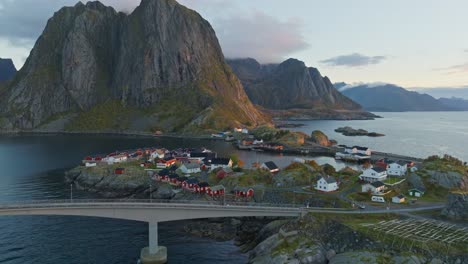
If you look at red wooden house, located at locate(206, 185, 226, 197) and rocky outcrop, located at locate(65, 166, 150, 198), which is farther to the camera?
rocky outcrop, located at locate(65, 166, 150, 198)

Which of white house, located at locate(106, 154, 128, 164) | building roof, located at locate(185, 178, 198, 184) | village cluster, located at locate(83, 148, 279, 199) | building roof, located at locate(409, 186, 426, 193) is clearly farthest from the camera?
white house, located at locate(106, 154, 128, 164)

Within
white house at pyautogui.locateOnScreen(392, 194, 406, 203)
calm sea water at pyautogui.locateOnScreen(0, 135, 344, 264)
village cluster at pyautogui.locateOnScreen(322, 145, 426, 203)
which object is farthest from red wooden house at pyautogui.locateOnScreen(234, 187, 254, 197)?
white house at pyautogui.locateOnScreen(392, 194, 406, 203)

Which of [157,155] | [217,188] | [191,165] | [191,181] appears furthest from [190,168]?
[157,155]

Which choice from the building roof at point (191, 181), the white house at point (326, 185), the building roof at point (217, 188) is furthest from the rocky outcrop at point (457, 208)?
the building roof at point (191, 181)

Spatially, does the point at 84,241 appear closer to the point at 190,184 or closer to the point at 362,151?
the point at 190,184

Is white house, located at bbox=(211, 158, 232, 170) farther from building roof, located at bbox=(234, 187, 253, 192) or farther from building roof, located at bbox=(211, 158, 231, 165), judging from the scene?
building roof, located at bbox=(234, 187, 253, 192)

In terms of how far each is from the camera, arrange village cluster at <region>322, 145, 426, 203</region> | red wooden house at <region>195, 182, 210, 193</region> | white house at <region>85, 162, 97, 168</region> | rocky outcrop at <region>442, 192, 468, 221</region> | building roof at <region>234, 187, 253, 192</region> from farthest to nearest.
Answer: white house at <region>85, 162, 97, 168</region>
red wooden house at <region>195, 182, 210, 193</region>
building roof at <region>234, 187, 253, 192</region>
village cluster at <region>322, 145, 426, 203</region>
rocky outcrop at <region>442, 192, 468, 221</region>

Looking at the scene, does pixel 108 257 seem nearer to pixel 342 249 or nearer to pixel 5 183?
pixel 342 249

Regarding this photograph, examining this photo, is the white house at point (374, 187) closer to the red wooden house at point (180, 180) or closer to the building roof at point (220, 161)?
the red wooden house at point (180, 180)

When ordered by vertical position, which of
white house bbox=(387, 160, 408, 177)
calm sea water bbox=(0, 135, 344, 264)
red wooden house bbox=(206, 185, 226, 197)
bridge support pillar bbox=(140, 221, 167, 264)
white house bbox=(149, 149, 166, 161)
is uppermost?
white house bbox=(387, 160, 408, 177)
